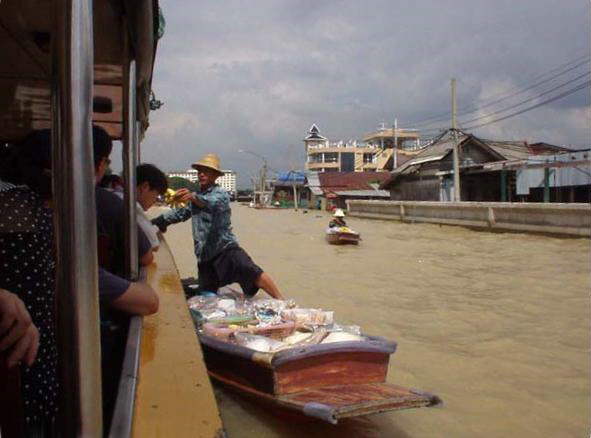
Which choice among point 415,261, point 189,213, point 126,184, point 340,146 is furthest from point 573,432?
point 340,146

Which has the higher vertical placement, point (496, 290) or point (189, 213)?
point (189, 213)

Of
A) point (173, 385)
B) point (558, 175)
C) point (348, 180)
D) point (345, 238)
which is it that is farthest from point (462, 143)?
point (173, 385)

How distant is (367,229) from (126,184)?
2043cm

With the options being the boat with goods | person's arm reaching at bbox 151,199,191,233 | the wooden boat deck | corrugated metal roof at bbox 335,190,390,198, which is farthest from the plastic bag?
corrugated metal roof at bbox 335,190,390,198

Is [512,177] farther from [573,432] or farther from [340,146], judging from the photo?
[340,146]

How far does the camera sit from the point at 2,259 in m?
1.36

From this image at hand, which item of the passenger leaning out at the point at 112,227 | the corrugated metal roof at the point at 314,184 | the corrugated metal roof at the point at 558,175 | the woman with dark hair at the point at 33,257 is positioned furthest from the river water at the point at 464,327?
the corrugated metal roof at the point at 314,184

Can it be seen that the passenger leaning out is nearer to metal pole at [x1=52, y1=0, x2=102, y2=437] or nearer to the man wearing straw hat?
metal pole at [x1=52, y1=0, x2=102, y2=437]

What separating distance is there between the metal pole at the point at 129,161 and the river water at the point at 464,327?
4.40 ft

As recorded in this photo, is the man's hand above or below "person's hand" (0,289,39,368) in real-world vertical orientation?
above

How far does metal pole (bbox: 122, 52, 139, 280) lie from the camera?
2.57 m

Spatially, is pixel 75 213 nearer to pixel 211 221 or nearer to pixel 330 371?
pixel 330 371

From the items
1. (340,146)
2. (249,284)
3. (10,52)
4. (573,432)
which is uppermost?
(340,146)

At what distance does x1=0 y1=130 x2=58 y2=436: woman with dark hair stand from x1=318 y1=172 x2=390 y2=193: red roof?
4533 centimetres
